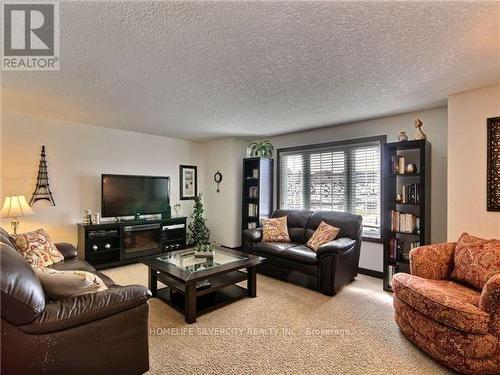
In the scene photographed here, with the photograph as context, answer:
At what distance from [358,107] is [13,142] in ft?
15.9

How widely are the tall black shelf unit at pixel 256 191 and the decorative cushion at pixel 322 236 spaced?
1.49 metres

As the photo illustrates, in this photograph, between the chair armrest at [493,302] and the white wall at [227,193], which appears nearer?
the chair armrest at [493,302]

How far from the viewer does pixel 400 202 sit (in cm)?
338

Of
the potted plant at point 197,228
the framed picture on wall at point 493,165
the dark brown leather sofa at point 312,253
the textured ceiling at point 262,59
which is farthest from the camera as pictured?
the potted plant at point 197,228

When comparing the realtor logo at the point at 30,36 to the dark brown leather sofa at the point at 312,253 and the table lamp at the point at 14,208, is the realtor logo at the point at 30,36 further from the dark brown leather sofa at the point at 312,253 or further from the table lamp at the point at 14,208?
the dark brown leather sofa at the point at 312,253

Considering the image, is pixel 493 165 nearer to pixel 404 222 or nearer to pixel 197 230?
pixel 404 222

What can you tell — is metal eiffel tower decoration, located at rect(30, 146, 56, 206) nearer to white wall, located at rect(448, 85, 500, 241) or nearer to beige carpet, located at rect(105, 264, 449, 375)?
beige carpet, located at rect(105, 264, 449, 375)

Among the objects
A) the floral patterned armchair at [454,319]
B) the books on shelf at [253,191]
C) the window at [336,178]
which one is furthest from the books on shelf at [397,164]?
the books on shelf at [253,191]

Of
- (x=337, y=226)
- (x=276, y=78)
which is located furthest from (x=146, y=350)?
(x=337, y=226)

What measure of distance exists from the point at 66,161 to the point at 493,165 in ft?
18.7

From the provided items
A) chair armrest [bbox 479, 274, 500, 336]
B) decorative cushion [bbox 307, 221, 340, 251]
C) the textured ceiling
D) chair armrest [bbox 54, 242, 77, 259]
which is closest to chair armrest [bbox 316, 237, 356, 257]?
decorative cushion [bbox 307, 221, 340, 251]

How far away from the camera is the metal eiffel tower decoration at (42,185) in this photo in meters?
3.96

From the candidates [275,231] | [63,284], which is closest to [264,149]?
[275,231]

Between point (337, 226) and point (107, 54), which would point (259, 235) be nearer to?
point (337, 226)
